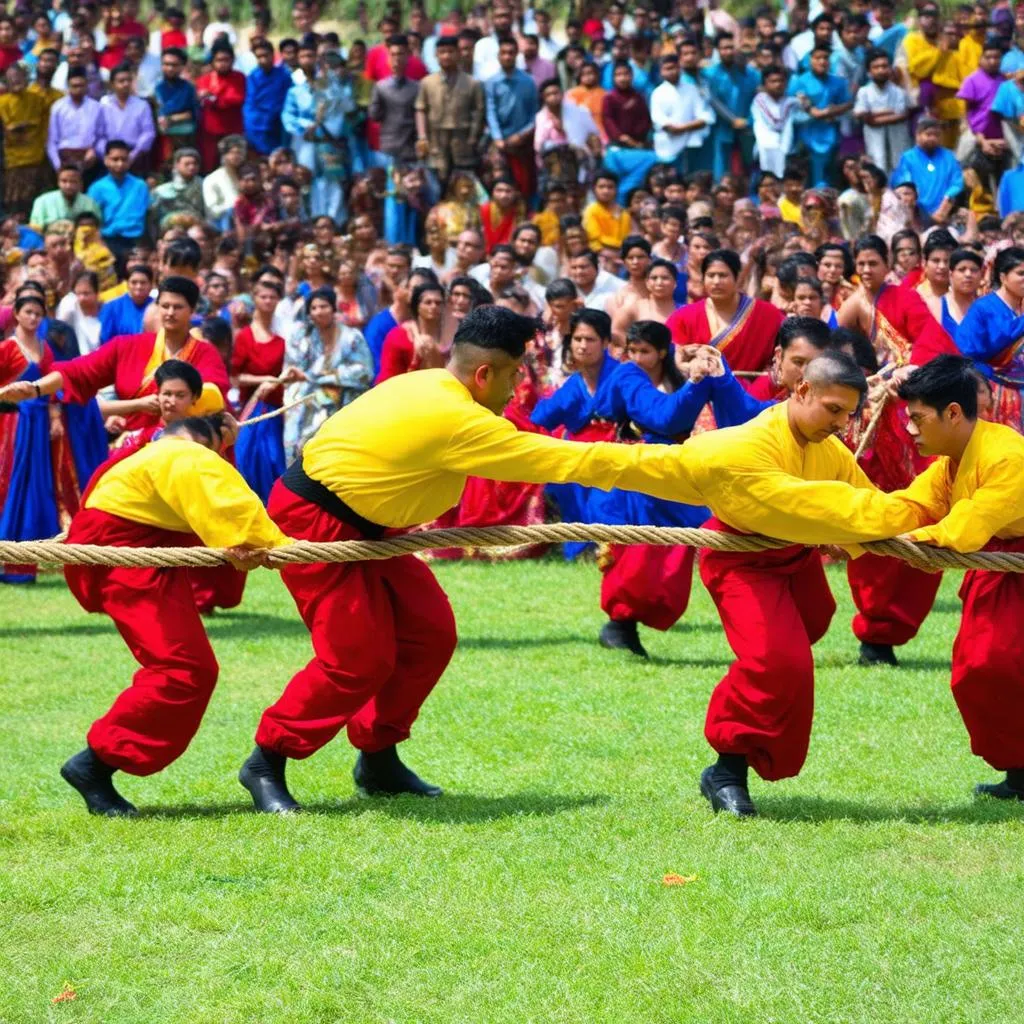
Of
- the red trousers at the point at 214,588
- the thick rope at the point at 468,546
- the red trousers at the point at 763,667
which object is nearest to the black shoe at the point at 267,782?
the thick rope at the point at 468,546

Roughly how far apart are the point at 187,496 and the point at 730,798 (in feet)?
5.87

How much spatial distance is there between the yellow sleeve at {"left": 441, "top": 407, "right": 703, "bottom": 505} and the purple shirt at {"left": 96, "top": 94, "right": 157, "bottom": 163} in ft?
34.7

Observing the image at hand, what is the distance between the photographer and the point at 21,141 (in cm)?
1508

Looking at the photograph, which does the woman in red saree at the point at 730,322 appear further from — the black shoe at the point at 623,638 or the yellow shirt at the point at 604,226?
the yellow shirt at the point at 604,226

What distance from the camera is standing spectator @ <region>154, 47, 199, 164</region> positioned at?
15234 mm

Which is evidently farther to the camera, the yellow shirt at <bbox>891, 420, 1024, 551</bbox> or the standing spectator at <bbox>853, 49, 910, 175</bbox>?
the standing spectator at <bbox>853, 49, 910, 175</bbox>

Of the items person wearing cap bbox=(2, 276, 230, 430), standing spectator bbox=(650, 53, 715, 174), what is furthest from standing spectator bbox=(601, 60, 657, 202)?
person wearing cap bbox=(2, 276, 230, 430)

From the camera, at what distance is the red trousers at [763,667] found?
16.9 feet

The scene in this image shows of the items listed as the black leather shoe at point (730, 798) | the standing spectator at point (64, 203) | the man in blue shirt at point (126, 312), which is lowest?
the black leather shoe at point (730, 798)

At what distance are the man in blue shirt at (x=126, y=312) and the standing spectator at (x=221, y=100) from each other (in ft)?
13.7

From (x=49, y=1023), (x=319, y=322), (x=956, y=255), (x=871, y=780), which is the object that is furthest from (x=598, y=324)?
(x=49, y=1023)

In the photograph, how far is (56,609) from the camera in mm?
9594

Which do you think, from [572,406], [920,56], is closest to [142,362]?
[572,406]

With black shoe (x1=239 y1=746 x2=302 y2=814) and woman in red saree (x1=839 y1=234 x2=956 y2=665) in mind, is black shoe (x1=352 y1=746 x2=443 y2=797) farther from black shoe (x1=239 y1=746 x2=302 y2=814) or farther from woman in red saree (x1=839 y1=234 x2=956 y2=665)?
woman in red saree (x1=839 y1=234 x2=956 y2=665)
